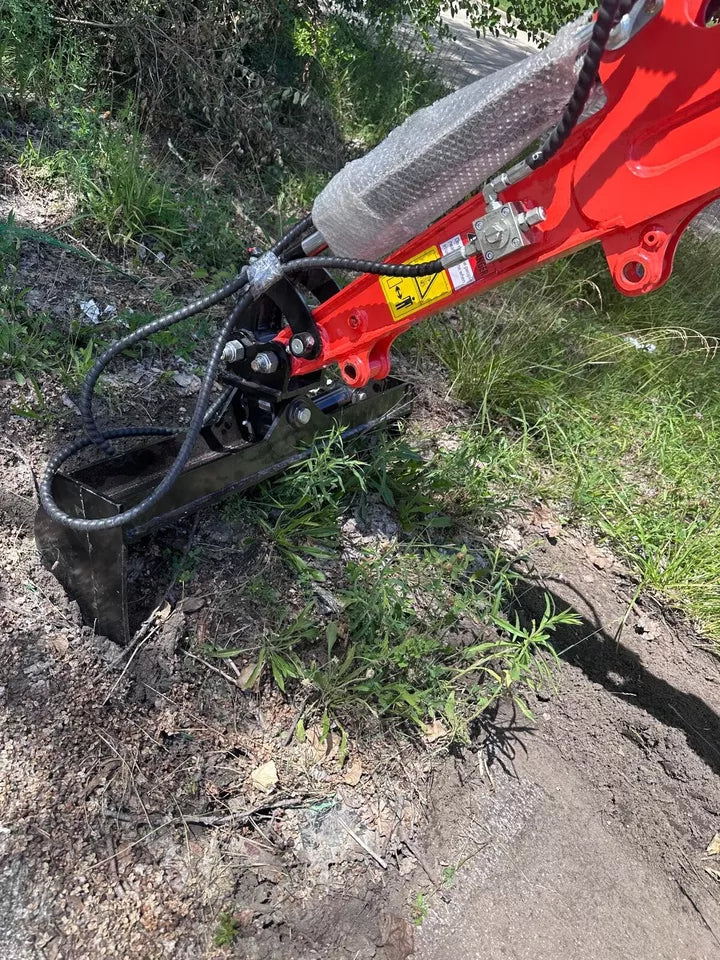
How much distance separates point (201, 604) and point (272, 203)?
2.62 metres

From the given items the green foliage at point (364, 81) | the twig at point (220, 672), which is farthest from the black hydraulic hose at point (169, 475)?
the green foliage at point (364, 81)

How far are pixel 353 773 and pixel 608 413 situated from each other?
7.41 feet

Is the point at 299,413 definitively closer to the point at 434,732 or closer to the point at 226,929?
the point at 434,732

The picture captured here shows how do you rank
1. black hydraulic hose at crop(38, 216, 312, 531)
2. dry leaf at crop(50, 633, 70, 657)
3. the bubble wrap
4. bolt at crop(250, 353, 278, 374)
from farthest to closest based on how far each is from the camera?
bolt at crop(250, 353, 278, 374) < dry leaf at crop(50, 633, 70, 657) < black hydraulic hose at crop(38, 216, 312, 531) < the bubble wrap

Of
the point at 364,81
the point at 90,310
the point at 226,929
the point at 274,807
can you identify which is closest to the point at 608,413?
the point at 90,310

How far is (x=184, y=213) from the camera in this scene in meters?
3.37

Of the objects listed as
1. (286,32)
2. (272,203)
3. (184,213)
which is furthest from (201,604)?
(286,32)

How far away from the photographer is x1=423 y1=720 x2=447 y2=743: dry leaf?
2.12 metres

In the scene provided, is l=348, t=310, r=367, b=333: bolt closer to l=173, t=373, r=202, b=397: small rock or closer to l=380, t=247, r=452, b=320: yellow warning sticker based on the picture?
l=380, t=247, r=452, b=320: yellow warning sticker

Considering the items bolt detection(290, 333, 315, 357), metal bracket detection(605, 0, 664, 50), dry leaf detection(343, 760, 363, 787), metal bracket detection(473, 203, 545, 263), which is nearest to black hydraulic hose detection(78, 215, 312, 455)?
bolt detection(290, 333, 315, 357)

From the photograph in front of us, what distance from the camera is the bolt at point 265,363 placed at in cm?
208

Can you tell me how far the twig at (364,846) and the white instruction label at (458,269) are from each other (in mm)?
1398

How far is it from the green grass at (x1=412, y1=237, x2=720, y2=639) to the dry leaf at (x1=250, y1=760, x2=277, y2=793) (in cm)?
158

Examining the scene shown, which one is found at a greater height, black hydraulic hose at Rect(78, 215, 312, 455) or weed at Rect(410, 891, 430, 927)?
black hydraulic hose at Rect(78, 215, 312, 455)
